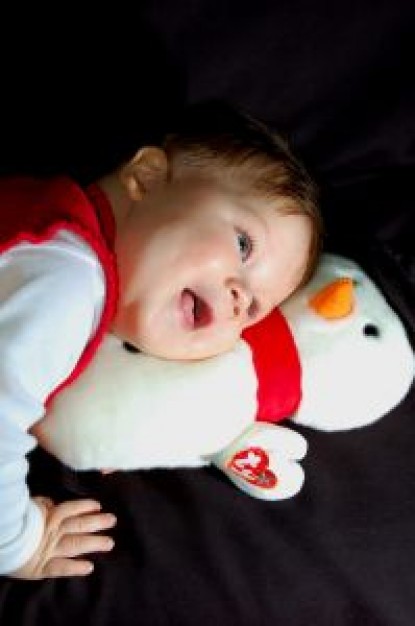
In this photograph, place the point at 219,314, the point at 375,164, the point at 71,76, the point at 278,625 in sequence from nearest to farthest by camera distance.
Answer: the point at 278,625
the point at 219,314
the point at 71,76
the point at 375,164

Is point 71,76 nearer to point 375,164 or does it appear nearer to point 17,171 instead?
A: point 17,171

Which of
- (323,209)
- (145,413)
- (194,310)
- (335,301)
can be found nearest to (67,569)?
(145,413)

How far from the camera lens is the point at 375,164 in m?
1.27

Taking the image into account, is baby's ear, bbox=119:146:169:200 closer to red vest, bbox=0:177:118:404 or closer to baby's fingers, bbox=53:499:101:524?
red vest, bbox=0:177:118:404

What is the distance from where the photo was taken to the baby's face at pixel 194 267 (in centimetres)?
97

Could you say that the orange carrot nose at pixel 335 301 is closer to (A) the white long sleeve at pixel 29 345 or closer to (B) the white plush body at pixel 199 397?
(B) the white plush body at pixel 199 397

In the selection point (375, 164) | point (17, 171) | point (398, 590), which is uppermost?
point (17, 171)

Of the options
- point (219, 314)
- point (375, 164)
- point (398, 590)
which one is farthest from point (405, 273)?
point (398, 590)

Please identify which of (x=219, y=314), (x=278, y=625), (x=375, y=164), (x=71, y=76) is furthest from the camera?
(x=375, y=164)

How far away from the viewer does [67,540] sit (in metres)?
0.91

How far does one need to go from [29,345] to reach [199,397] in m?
0.19

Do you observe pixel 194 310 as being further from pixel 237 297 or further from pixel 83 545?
pixel 83 545

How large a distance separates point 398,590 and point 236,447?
204mm

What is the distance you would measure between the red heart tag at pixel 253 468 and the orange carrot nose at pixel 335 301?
0.18 meters
